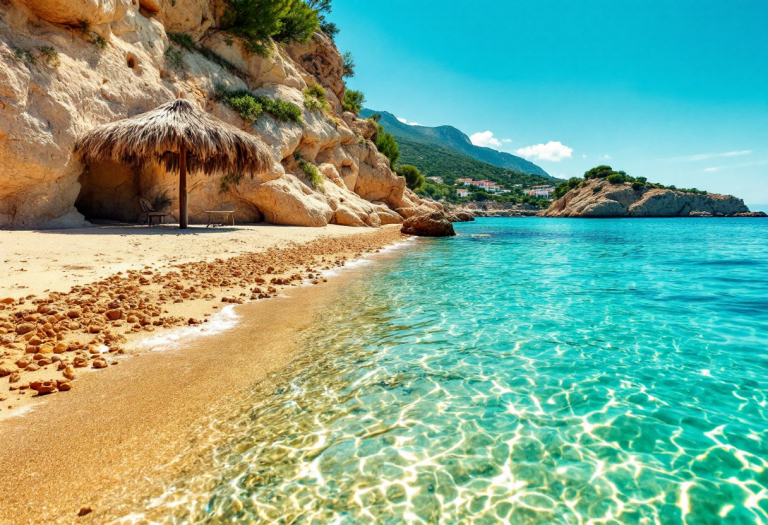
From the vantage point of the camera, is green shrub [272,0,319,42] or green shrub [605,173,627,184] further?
green shrub [605,173,627,184]

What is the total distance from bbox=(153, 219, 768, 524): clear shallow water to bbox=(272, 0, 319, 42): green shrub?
27.2 metres

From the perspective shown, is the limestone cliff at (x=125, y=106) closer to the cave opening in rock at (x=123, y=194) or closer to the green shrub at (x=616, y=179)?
the cave opening in rock at (x=123, y=194)

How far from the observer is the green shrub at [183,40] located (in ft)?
62.3

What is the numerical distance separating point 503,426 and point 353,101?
39.2 metres

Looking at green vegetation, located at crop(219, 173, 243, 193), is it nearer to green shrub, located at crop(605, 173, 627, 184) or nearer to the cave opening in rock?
the cave opening in rock

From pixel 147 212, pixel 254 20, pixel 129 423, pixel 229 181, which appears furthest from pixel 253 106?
pixel 129 423

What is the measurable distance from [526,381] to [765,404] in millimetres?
2040

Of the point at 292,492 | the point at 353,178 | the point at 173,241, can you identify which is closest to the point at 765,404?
the point at 292,492

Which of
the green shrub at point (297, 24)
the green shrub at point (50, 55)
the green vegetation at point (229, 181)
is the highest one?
the green shrub at point (297, 24)

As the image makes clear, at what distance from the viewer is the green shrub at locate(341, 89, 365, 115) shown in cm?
3586

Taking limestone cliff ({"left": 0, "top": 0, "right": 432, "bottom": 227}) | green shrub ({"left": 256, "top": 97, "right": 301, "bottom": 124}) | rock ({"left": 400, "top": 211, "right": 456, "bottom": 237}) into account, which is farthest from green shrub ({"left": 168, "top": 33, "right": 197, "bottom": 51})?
rock ({"left": 400, "top": 211, "right": 456, "bottom": 237})

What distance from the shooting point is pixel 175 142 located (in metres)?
13.6

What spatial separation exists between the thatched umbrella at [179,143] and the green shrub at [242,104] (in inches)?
167

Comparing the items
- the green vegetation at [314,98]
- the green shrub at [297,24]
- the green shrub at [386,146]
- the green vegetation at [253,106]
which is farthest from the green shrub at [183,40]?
the green shrub at [386,146]
